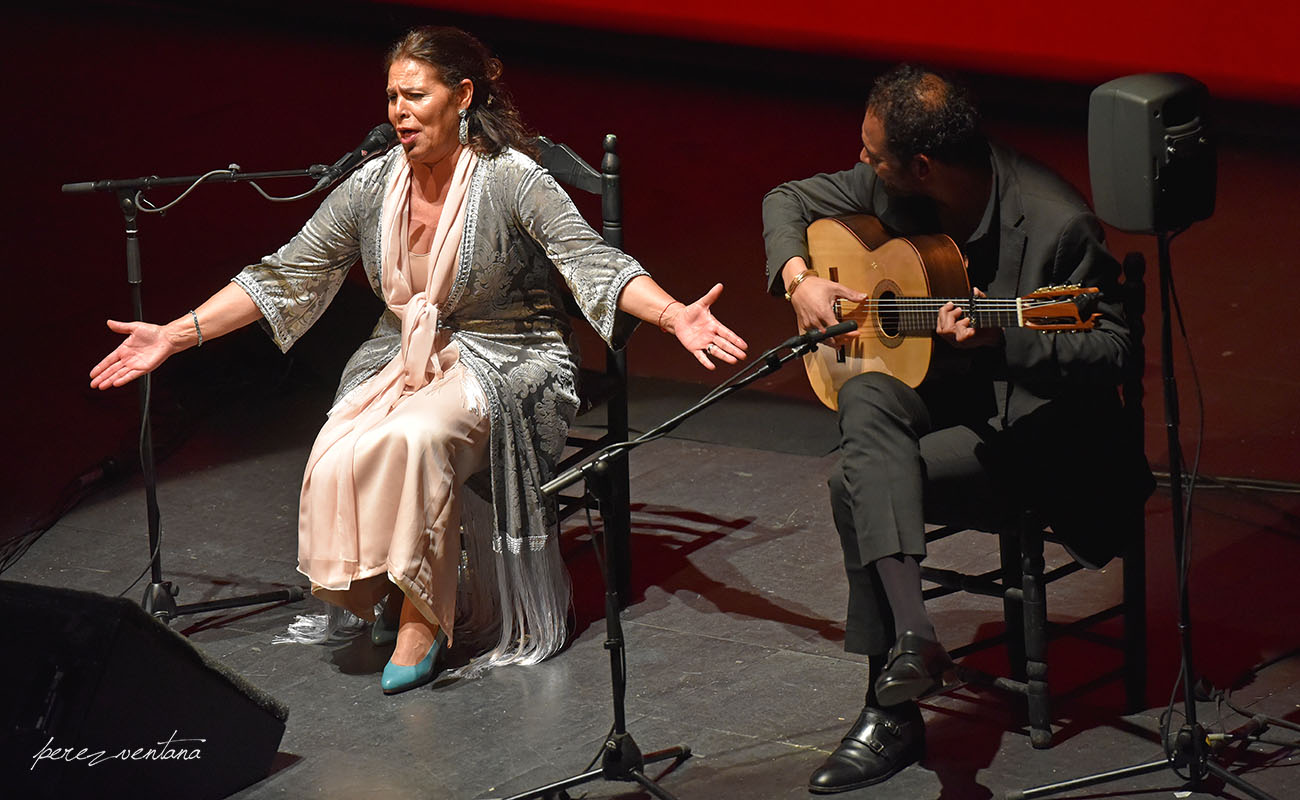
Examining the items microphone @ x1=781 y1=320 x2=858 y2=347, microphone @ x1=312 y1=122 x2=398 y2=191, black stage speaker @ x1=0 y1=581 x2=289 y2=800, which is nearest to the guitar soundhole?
microphone @ x1=781 y1=320 x2=858 y2=347

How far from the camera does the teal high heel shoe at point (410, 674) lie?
3.83 m

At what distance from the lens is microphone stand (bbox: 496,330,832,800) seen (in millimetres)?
2965

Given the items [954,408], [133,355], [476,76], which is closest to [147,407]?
[133,355]

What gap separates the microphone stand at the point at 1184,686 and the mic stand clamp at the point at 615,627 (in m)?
0.64

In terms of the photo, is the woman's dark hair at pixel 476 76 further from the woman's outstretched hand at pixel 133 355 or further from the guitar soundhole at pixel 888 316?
the guitar soundhole at pixel 888 316

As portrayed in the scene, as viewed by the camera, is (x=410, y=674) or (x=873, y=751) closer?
(x=873, y=751)

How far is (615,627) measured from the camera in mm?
3096

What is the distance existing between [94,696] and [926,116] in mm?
1942

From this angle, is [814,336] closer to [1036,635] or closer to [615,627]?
[615,627]

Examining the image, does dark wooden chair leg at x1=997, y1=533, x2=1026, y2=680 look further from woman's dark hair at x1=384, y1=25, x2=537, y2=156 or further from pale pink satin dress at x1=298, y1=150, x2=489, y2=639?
woman's dark hair at x1=384, y1=25, x2=537, y2=156

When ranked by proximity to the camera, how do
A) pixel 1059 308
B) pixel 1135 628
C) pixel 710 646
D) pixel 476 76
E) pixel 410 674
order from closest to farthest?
1. pixel 1059 308
2. pixel 1135 628
3. pixel 410 674
4. pixel 710 646
5. pixel 476 76

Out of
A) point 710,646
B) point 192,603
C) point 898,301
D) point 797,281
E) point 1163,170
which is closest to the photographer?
point 1163,170

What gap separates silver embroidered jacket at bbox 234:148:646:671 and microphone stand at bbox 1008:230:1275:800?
1.32 meters

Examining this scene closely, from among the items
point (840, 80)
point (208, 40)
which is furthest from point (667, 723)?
point (208, 40)
